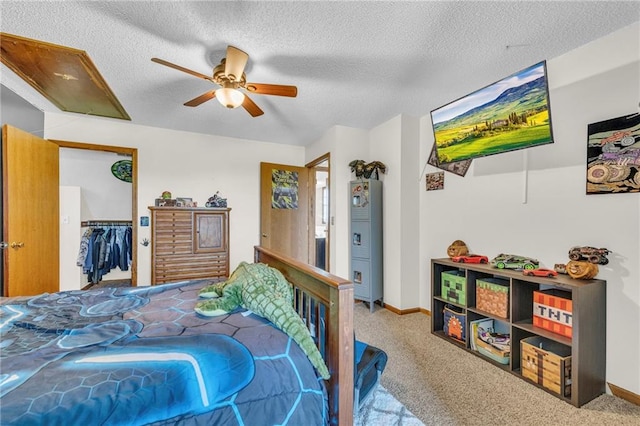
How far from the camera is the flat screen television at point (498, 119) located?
1.89 m

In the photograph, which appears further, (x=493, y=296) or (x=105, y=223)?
(x=105, y=223)

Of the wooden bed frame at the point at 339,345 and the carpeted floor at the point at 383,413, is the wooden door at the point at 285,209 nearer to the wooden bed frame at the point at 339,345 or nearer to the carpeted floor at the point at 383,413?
the carpeted floor at the point at 383,413

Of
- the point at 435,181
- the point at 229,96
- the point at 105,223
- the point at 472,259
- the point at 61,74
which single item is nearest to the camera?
the point at 229,96

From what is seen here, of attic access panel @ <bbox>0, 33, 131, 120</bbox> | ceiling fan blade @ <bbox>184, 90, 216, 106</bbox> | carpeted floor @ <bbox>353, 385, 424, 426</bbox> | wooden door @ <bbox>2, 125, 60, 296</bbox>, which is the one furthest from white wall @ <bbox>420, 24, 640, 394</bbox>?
wooden door @ <bbox>2, 125, 60, 296</bbox>

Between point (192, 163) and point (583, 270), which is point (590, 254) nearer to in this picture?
point (583, 270)

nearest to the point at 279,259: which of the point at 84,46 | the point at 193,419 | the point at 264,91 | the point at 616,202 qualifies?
the point at 193,419

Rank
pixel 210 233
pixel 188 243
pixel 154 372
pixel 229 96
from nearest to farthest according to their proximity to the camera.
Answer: pixel 154 372
pixel 229 96
pixel 188 243
pixel 210 233

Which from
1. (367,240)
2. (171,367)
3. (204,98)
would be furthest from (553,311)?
(204,98)

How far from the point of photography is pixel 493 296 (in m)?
2.31

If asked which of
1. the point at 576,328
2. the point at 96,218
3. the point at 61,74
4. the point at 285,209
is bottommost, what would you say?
the point at 576,328

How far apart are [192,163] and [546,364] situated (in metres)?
4.34

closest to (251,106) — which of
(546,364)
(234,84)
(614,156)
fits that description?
(234,84)

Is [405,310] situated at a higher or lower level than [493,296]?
lower

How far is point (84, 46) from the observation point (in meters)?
2.05
